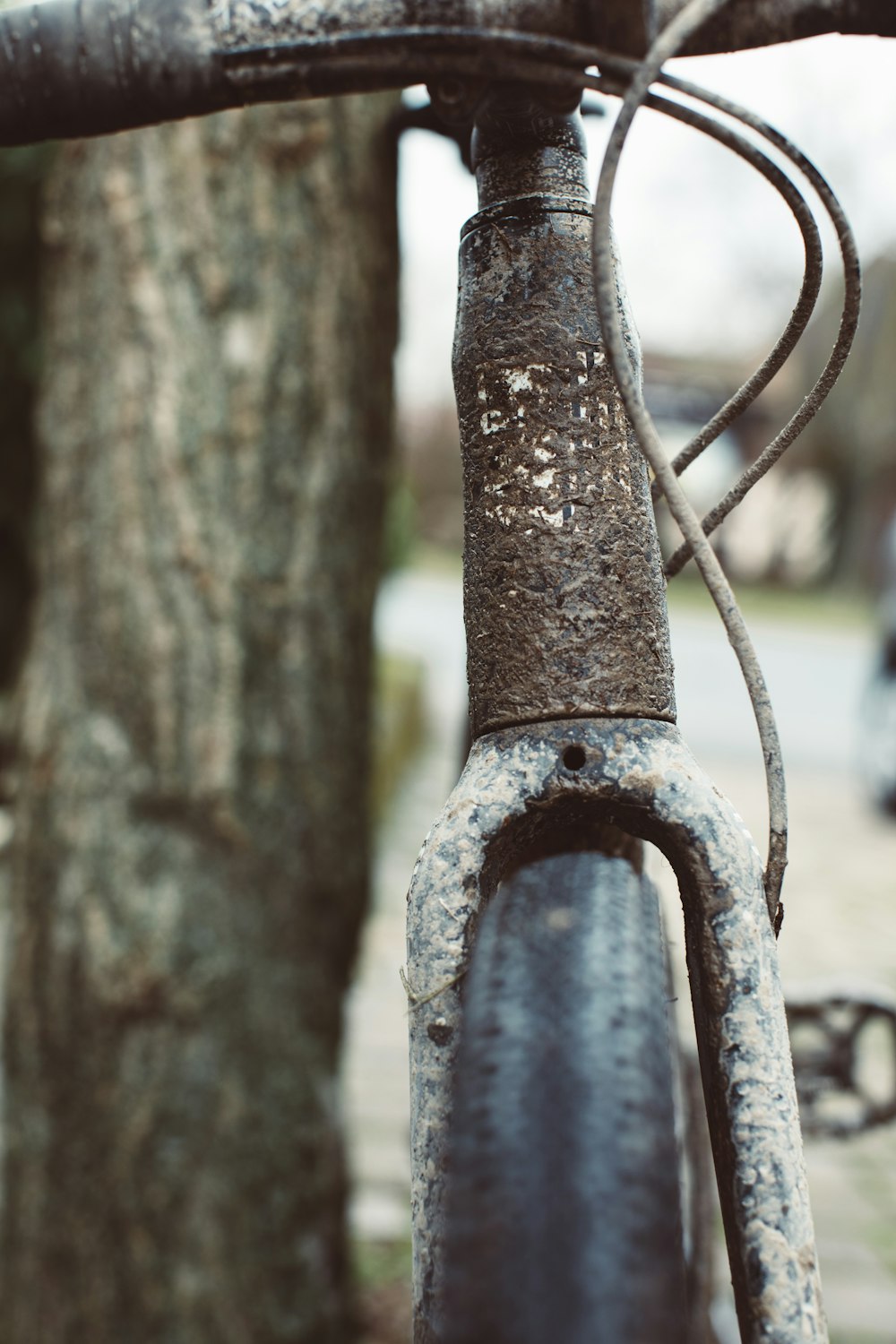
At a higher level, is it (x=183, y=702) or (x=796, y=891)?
(x=796, y=891)

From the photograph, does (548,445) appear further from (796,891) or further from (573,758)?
(796,891)

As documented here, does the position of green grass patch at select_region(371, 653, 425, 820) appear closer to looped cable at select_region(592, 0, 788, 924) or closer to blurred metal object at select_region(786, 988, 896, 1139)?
blurred metal object at select_region(786, 988, 896, 1139)

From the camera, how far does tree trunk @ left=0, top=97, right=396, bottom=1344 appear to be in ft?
6.51

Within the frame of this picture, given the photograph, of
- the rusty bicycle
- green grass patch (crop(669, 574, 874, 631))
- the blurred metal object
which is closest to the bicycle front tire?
the rusty bicycle

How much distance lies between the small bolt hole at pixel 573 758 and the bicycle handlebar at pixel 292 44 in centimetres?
36

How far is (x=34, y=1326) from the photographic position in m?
2.11

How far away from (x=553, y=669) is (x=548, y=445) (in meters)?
0.13

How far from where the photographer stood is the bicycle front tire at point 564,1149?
550 mm

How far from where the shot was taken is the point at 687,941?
0.69 meters

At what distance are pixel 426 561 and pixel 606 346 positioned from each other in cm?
1879

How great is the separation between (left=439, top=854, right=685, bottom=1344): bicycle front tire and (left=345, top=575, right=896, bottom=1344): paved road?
1447mm

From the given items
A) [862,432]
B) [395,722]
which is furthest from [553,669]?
[862,432]

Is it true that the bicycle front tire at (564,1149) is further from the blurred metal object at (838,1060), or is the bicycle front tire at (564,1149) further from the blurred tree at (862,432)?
the blurred tree at (862,432)

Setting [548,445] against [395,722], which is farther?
[395,722]
